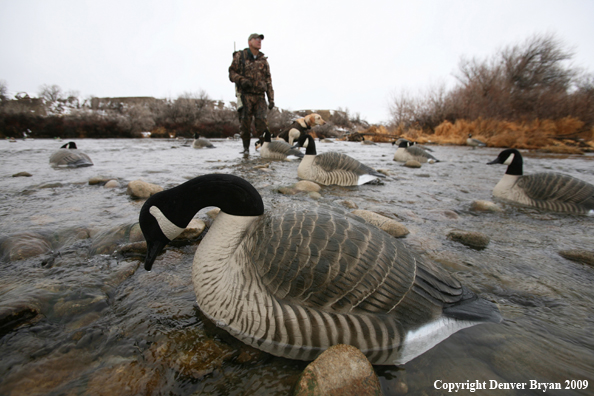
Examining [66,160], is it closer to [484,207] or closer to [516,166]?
[484,207]

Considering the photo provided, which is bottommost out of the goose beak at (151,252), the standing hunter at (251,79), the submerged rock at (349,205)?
the submerged rock at (349,205)

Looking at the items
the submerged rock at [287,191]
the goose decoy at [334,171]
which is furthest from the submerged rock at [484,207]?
the submerged rock at [287,191]

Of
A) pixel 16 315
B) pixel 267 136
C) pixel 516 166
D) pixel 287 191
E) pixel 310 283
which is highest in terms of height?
pixel 267 136

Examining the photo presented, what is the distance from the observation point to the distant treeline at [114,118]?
26.2 m

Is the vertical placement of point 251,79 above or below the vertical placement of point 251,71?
below

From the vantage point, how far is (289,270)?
6.35 feet

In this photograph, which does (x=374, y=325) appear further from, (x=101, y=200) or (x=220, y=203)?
(x=101, y=200)

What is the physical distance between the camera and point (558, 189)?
5.70m

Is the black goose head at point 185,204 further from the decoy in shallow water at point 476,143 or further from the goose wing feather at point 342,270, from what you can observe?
the decoy in shallow water at point 476,143

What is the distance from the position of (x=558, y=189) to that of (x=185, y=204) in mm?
7342

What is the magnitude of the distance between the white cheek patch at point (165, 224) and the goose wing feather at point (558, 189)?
7.20 meters

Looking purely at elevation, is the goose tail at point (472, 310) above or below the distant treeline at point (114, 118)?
below

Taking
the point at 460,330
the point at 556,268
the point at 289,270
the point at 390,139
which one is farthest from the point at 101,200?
the point at 390,139

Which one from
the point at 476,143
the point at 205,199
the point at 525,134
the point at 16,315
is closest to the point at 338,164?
the point at 205,199
